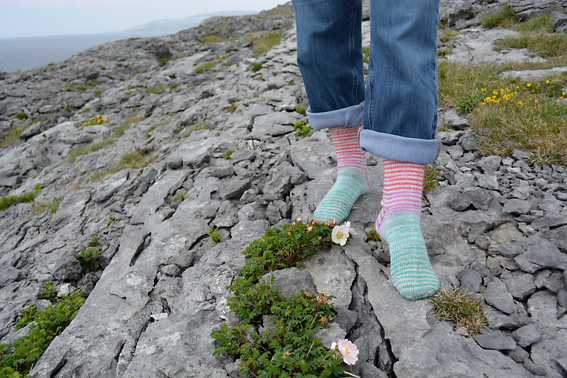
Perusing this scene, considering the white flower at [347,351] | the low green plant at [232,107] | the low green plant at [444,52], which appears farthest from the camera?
the low green plant at [444,52]

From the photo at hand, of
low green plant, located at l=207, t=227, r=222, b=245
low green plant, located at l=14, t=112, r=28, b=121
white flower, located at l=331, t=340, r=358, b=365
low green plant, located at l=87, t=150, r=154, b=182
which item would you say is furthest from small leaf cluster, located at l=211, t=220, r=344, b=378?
low green plant, located at l=14, t=112, r=28, b=121

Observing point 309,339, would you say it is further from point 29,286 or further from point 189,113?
point 189,113

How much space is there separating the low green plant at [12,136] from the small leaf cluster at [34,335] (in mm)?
9988

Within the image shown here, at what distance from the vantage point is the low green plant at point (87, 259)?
11.2 feet

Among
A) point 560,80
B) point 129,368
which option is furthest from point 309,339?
point 560,80

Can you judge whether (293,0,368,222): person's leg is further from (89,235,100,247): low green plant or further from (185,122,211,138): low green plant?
(185,122,211,138): low green plant

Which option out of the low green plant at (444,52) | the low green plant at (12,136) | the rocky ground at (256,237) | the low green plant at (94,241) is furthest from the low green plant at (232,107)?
the low green plant at (12,136)

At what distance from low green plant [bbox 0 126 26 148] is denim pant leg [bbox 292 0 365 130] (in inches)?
458

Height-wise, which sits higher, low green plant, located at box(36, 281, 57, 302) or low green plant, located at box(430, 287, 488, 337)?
low green plant, located at box(430, 287, 488, 337)

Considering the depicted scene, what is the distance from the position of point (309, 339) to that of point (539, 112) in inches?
122

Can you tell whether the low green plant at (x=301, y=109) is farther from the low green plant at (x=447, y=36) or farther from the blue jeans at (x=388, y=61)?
the low green plant at (x=447, y=36)

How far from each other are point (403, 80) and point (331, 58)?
593mm

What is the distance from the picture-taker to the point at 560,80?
4137 millimetres

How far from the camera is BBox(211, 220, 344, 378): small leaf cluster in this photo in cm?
151
